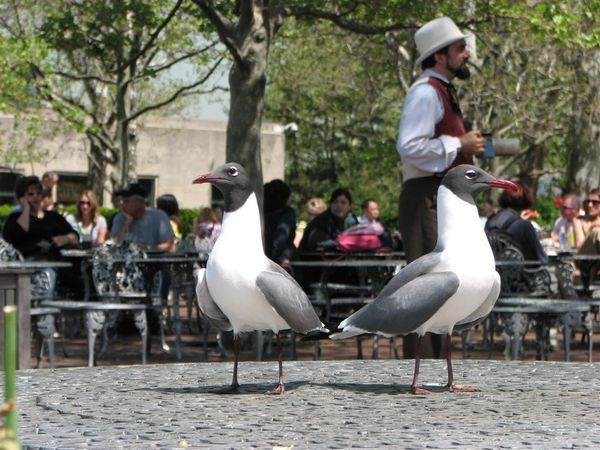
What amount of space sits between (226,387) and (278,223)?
7.53m

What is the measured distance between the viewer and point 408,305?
4.27 metres

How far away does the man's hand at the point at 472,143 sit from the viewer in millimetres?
5973

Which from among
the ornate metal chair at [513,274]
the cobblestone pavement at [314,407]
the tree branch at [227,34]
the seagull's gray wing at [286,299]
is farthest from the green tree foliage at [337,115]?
the seagull's gray wing at [286,299]

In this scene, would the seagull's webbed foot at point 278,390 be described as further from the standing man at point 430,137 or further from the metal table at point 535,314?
the metal table at point 535,314

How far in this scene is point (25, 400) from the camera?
161 inches

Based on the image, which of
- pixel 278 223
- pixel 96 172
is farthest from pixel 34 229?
pixel 96 172

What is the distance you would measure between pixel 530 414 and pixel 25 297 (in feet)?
17.6

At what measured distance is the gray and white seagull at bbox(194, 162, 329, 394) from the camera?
164 inches

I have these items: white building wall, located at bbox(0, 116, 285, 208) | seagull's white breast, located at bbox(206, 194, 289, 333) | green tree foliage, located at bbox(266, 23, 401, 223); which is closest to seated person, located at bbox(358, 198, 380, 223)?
green tree foliage, located at bbox(266, 23, 401, 223)

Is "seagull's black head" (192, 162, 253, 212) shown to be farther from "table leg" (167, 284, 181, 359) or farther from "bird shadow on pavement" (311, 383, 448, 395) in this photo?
"table leg" (167, 284, 181, 359)

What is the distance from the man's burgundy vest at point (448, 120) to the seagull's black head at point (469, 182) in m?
1.76

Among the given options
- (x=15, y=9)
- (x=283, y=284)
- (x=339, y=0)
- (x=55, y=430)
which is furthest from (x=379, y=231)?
(x=15, y=9)

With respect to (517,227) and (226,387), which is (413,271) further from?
(517,227)

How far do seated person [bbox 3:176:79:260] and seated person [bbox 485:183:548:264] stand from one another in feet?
14.5
